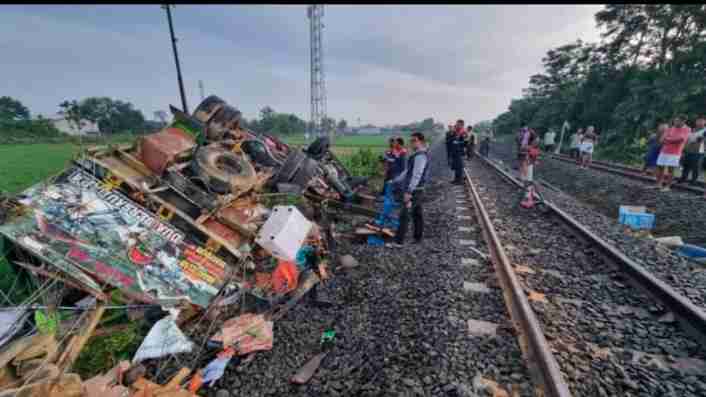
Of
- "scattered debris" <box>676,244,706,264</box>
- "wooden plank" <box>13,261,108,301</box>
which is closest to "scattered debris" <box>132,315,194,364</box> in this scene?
"wooden plank" <box>13,261,108,301</box>

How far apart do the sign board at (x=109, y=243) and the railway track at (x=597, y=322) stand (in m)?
3.51

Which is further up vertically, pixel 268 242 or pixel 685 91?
pixel 685 91

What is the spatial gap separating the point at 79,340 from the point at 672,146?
1206cm

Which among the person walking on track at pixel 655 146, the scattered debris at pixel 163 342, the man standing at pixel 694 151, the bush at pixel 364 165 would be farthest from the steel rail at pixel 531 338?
the bush at pixel 364 165

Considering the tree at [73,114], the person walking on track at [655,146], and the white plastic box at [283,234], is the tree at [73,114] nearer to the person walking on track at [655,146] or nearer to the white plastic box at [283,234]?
the white plastic box at [283,234]

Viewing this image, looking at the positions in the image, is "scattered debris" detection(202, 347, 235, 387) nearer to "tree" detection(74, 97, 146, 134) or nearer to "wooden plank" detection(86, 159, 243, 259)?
"wooden plank" detection(86, 159, 243, 259)

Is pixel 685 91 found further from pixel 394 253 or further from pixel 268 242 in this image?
pixel 268 242

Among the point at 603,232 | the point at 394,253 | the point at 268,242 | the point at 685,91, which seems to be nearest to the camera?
the point at 268,242

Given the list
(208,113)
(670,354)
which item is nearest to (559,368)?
(670,354)

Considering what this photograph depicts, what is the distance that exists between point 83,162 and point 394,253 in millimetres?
4748

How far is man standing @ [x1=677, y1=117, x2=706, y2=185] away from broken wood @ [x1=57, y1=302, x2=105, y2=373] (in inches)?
509

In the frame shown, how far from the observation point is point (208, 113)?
22.8 ft

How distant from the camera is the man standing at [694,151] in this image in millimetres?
8052

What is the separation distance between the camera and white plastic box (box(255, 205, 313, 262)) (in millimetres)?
4184
